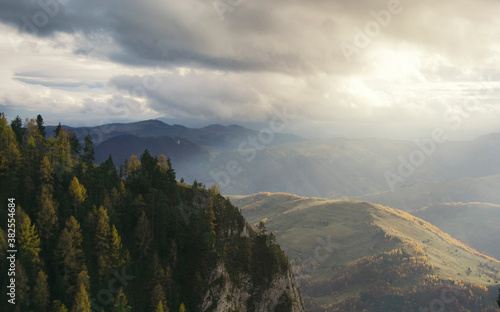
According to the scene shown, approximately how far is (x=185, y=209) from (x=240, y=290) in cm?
3954

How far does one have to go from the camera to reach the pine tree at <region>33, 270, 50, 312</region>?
8181 cm

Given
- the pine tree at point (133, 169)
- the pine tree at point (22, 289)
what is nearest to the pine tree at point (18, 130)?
the pine tree at point (133, 169)

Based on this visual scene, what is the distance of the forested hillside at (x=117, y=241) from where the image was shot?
8899cm

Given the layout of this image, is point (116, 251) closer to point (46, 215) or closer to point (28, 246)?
point (46, 215)

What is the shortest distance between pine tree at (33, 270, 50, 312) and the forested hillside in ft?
0.83

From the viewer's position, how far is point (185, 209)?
129250 millimetres

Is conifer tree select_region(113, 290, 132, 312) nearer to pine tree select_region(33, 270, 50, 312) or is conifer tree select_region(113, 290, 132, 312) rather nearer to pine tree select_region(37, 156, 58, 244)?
pine tree select_region(33, 270, 50, 312)

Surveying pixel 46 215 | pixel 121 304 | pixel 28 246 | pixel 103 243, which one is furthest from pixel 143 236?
pixel 28 246

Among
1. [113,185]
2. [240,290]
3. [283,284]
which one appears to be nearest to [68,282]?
[113,185]

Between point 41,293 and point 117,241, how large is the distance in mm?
24375

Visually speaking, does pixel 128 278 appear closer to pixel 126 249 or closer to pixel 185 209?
pixel 126 249

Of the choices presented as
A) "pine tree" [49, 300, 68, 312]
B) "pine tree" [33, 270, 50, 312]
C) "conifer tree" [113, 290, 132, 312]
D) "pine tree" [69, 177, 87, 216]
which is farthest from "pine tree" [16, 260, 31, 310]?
"pine tree" [69, 177, 87, 216]

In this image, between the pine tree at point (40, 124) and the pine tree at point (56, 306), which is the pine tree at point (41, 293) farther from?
the pine tree at point (40, 124)

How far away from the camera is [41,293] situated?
8262cm
